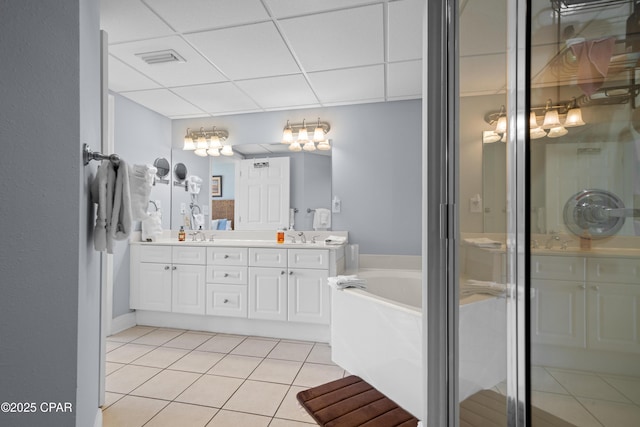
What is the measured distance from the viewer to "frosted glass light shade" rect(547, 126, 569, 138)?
1.58 ft

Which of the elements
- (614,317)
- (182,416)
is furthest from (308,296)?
(614,317)

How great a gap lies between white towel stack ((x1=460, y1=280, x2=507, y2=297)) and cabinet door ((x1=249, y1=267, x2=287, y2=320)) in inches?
79.4

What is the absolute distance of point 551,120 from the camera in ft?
1.70

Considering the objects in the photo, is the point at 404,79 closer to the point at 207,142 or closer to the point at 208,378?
the point at 207,142

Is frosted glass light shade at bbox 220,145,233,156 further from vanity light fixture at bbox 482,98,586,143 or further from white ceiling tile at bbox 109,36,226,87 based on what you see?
vanity light fixture at bbox 482,98,586,143

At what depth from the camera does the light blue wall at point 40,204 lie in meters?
0.72

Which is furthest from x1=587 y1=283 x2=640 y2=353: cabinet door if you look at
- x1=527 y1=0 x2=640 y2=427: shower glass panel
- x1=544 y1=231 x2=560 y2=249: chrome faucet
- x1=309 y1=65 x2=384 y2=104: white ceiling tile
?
x1=309 y1=65 x2=384 y2=104: white ceiling tile

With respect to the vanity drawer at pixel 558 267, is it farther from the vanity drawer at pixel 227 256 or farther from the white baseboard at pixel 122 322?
the white baseboard at pixel 122 322

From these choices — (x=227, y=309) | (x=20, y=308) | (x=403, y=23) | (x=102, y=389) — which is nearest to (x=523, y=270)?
(x=20, y=308)

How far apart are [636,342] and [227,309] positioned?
3.00 metres

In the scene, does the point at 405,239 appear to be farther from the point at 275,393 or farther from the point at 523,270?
the point at 523,270

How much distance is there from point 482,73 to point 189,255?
117 inches

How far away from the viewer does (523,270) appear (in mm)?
613

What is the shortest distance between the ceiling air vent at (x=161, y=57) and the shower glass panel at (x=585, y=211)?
2.47 m
